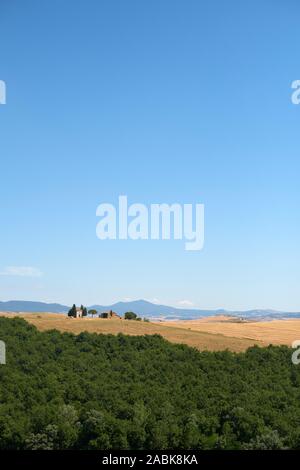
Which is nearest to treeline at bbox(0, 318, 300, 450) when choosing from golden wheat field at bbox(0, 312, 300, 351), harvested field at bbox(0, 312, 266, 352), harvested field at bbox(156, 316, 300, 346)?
harvested field at bbox(0, 312, 266, 352)

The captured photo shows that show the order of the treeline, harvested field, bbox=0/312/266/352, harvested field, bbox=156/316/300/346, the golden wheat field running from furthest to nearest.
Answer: harvested field, bbox=156/316/300/346
the golden wheat field
harvested field, bbox=0/312/266/352
the treeline

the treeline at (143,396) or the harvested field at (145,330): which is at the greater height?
the harvested field at (145,330)

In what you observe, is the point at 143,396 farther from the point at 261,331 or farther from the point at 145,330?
the point at 261,331

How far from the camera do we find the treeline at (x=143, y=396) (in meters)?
71.4

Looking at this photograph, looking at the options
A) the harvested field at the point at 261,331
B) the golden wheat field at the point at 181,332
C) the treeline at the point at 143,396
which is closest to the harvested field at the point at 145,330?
the golden wheat field at the point at 181,332

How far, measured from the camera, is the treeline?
7144cm

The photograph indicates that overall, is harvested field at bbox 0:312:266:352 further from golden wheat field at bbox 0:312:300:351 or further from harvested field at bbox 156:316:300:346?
harvested field at bbox 156:316:300:346

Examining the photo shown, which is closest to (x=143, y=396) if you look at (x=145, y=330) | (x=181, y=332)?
(x=145, y=330)

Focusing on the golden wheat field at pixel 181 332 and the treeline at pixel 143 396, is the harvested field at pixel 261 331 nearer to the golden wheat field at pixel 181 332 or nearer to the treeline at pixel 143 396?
the golden wheat field at pixel 181 332

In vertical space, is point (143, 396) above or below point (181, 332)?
below

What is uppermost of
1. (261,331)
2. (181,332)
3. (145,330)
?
(145,330)

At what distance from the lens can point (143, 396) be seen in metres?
83.0

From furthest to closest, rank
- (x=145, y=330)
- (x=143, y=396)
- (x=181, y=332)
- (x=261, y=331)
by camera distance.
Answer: (x=261, y=331) → (x=181, y=332) → (x=145, y=330) → (x=143, y=396)

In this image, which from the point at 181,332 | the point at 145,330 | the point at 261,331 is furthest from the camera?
the point at 261,331
